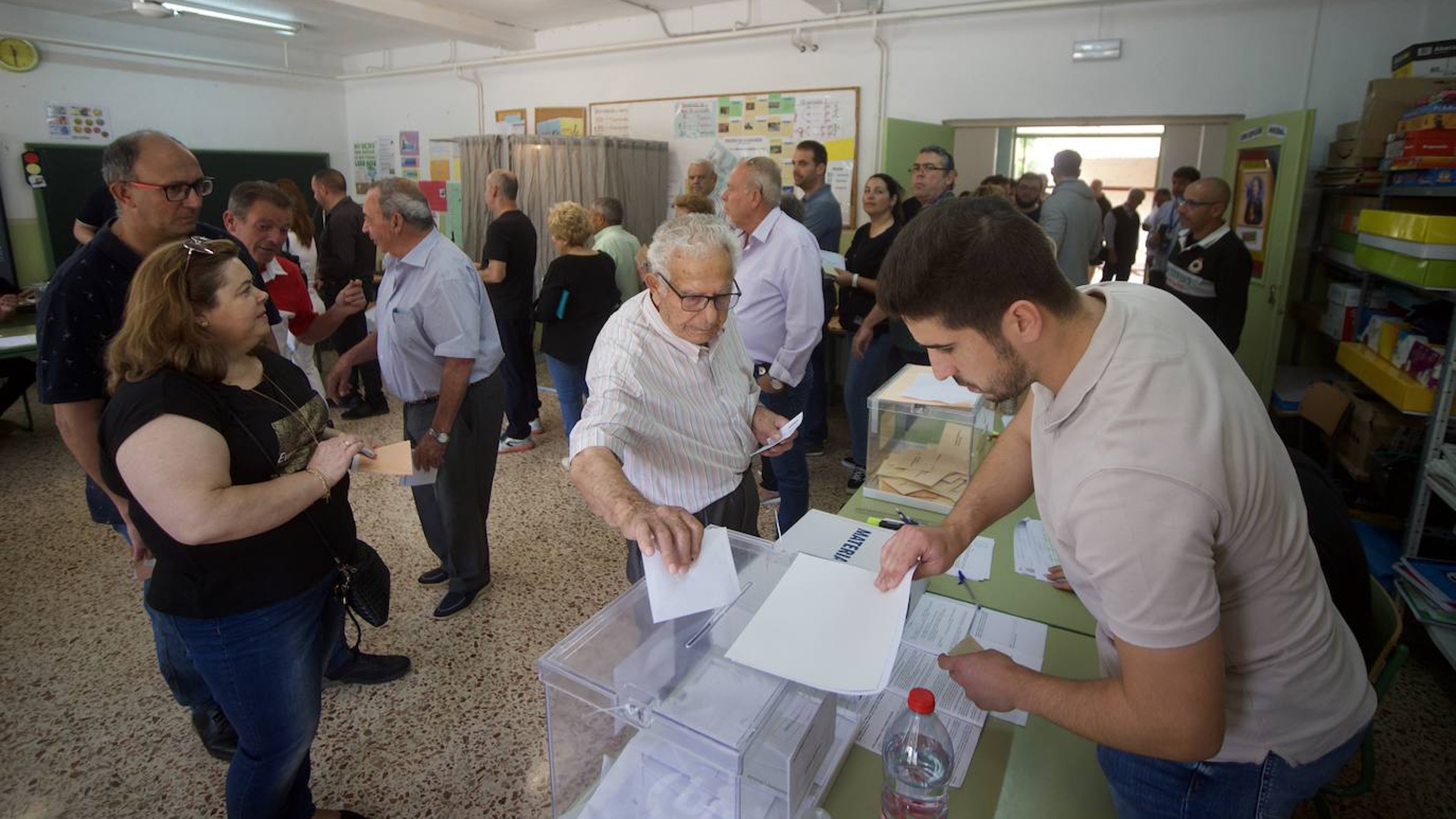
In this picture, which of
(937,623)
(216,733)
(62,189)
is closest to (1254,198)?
(937,623)

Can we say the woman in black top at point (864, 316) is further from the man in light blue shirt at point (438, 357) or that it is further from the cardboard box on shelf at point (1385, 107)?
the cardboard box on shelf at point (1385, 107)

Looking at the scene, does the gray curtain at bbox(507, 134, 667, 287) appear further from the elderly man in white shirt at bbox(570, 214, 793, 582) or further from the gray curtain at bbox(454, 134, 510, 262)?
Answer: the elderly man in white shirt at bbox(570, 214, 793, 582)

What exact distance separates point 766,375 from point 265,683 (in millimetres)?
2006

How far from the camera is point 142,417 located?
133cm

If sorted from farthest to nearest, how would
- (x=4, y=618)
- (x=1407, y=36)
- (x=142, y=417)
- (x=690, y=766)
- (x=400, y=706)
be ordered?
1. (x=1407, y=36)
2. (x=4, y=618)
3. (x=400, y=706)
4. (x=142, y=417)
5. (x=690, y=766)

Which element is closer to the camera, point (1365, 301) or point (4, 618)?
point (4, 618)

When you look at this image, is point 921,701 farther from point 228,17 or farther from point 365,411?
point 228,17

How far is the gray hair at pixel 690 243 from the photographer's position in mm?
1645

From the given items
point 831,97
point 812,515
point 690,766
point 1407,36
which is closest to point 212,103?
point 831,97

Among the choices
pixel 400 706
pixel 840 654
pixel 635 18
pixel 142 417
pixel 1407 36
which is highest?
pixel 635 18

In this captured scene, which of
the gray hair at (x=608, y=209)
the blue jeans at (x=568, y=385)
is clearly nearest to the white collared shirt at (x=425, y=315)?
the blue jeans at (x=568, y=385)

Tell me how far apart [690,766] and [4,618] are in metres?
Answer: 3.34

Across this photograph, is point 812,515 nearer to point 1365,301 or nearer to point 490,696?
point 490,696

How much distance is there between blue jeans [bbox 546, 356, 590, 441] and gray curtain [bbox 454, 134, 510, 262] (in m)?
2.46
